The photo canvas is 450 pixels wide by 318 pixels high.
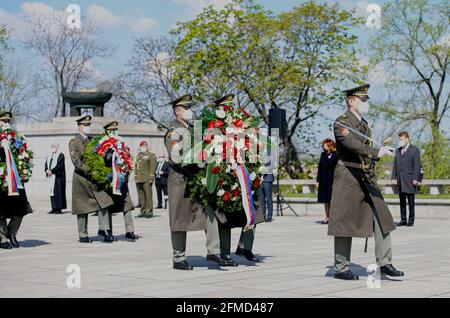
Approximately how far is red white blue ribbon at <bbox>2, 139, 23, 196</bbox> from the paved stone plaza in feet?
3.07

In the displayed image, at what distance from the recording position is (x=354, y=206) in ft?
30.7

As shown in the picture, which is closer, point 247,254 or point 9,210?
point 247,254

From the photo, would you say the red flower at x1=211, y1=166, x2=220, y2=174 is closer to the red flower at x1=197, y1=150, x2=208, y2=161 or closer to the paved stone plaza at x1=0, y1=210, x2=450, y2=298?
the red flower at x1=197, y1=150, x2=208, y2=161

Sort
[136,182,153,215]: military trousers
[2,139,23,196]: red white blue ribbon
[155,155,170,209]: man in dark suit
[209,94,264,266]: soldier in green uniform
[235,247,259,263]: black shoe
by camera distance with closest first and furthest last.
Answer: [209,94,264,266]: soldier in green uniform < [235,247,259,263]: black shoe < [2,139,23,196]: red white blue ribbon < [136,182,153,215]: military trousers < [155,155,170,209]: man in dark suit

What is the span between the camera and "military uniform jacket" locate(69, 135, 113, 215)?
14.4m

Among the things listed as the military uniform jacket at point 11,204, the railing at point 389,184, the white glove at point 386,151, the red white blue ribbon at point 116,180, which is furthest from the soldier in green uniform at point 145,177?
the white glove at point 386,151

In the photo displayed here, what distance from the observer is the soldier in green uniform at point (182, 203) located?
10.2 meters

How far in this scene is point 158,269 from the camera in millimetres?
10383

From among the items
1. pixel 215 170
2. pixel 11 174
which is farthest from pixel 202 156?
pixel 11 174

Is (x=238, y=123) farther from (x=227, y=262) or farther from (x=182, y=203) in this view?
(x=227, y=262)

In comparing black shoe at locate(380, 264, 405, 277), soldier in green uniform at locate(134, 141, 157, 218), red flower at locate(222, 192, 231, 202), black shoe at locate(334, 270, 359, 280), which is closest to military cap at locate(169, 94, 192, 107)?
red flower at locate(222, 192, 231, 202)

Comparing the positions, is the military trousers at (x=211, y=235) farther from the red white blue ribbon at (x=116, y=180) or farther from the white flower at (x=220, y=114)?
the red white blue ribbon at (x=116, y=180)

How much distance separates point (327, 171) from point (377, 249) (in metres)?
10.2
